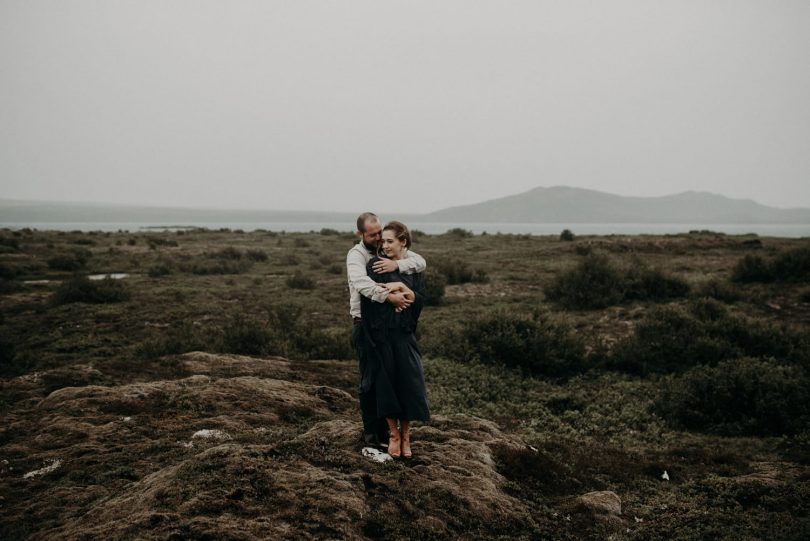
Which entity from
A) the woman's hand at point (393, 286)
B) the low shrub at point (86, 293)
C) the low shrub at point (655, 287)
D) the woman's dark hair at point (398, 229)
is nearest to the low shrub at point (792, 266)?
the low shrub at point (655, 287)

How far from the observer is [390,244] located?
14.8 feet

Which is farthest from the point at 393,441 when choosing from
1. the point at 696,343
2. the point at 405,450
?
the point at 696,343

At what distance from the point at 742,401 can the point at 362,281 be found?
7.04 m

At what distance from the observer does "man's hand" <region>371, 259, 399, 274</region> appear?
4.32 metres

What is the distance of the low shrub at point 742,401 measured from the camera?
7.09m

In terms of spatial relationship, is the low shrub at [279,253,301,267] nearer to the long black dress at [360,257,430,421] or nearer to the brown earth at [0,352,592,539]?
the brown earth at [0,352,592,539]

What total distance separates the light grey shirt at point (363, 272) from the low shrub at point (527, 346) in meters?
6.23

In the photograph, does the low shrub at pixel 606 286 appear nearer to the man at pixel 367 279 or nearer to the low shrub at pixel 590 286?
the low shrub at pixel 590 286

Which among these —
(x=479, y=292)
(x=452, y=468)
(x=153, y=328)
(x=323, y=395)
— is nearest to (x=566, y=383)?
(x=323, y=395)

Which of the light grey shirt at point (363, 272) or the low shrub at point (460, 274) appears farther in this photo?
the low shrub at point (460, 274)

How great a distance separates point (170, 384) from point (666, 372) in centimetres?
941

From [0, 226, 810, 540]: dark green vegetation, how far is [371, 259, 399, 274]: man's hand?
175 cm

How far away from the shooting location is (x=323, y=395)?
7.07m

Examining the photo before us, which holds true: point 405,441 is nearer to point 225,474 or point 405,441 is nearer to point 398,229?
point 225,474
